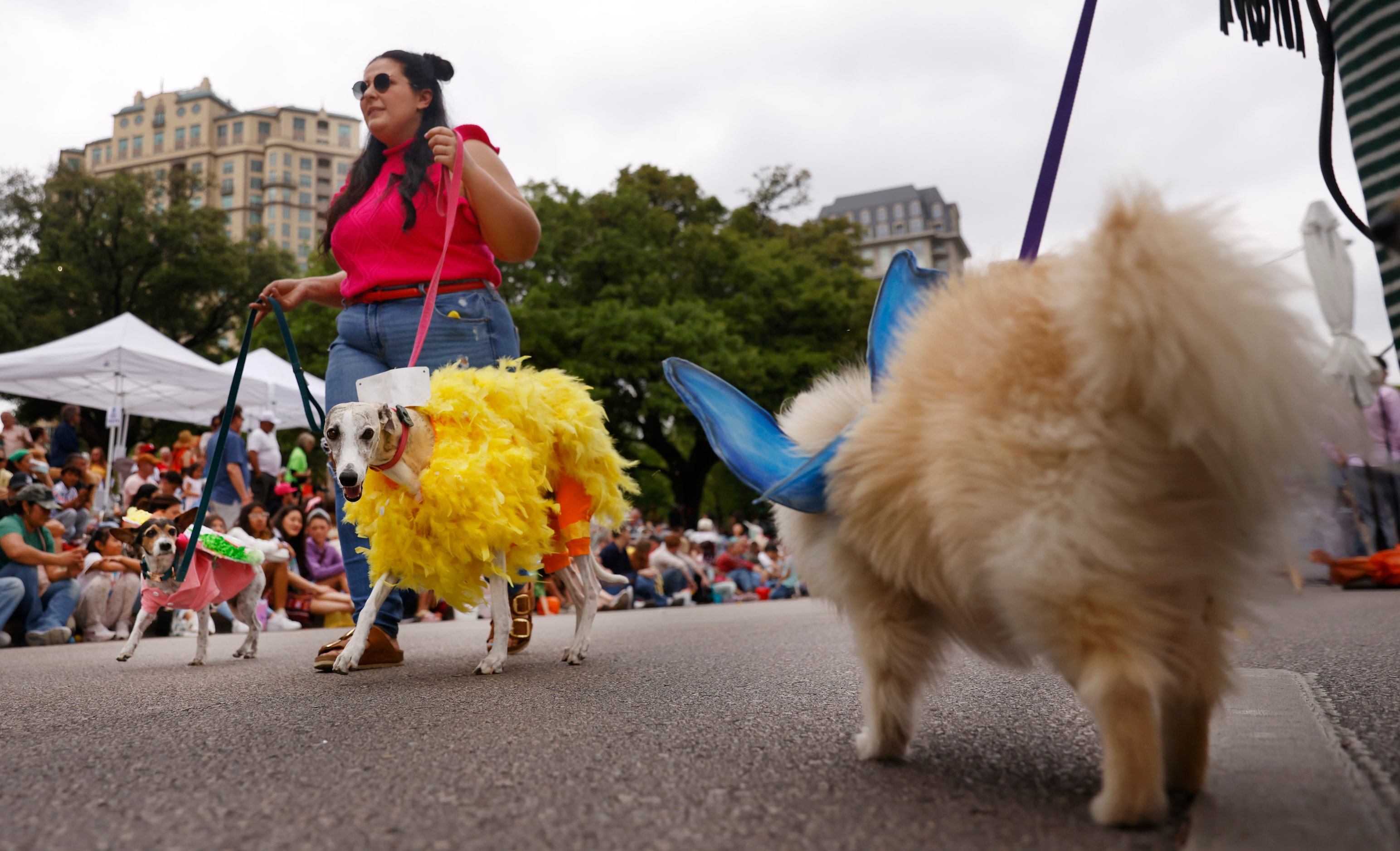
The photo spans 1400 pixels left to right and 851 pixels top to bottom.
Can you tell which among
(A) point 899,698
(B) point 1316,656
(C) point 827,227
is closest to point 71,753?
(A) point 899,698

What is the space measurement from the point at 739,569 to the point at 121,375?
1057cm

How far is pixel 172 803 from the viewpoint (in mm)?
1981

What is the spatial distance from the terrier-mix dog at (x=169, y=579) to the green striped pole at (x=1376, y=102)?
6.45 meters

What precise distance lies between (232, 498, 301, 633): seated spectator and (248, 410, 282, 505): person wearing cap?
97 cm

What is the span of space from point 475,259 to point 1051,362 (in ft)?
11.6

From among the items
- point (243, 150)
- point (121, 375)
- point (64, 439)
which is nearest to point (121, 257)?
point (121, 375)

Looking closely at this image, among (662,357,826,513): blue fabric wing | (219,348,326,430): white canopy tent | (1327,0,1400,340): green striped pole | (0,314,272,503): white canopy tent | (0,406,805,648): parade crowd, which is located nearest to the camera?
(1327,0,1400,340): green striped pole

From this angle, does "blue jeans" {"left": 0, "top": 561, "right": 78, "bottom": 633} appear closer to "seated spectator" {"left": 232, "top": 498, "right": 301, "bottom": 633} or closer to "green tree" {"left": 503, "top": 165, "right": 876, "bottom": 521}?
"seated spectator" {"left": 232, "top": 498, "right": 301, "bottom": 633}

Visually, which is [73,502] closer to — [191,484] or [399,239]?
[191,484]

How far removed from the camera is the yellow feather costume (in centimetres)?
420

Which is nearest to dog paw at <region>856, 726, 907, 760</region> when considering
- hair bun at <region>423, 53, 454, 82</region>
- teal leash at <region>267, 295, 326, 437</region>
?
teal leash at <region>267, 295, 326, 437</region>

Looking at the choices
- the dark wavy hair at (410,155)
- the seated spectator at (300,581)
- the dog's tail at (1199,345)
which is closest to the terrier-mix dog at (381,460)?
the dark wavy hair at (410,155)

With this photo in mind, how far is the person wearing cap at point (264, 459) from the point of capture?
12703 millimetres

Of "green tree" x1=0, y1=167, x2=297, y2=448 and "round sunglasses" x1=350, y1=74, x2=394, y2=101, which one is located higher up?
"green tree" x1=0, y1=167, x2=297, y2=448
